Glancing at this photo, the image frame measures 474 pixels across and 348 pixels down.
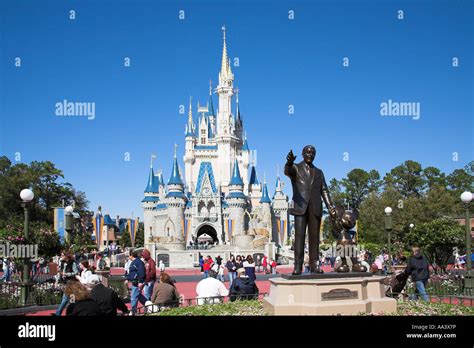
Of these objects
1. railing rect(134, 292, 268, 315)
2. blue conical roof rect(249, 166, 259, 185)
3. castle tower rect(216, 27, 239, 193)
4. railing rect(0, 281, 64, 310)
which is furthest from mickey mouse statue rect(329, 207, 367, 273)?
blue conical roof rect(249, 166, 259, 185)

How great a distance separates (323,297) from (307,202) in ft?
5.53

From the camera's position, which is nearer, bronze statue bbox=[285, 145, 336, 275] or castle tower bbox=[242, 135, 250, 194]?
bronze statue bbox=[285, 145, 336, 275]

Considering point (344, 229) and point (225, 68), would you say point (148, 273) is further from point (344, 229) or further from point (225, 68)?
point (225, 68)

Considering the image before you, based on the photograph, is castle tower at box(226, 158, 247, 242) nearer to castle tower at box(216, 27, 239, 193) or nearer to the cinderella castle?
the cinderella castle

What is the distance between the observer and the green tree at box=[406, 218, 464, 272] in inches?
790

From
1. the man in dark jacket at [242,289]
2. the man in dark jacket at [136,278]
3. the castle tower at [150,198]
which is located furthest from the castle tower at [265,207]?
the man in dark jacket at [242,289]

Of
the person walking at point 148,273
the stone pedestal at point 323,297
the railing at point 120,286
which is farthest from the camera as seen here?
the railing at point 120,286

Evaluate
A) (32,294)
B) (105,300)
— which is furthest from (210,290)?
(32,294)

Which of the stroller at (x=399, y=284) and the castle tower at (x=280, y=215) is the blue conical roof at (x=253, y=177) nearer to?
the castle tower at (x=280, y=215)

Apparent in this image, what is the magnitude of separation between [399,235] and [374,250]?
11.3 meters

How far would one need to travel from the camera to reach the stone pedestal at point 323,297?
834cm

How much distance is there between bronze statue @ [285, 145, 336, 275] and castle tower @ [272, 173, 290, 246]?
61.1 m

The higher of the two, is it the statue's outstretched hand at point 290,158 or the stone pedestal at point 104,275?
the statue's outstretched hand at point 290,158

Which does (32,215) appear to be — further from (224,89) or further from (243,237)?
(224,89)
